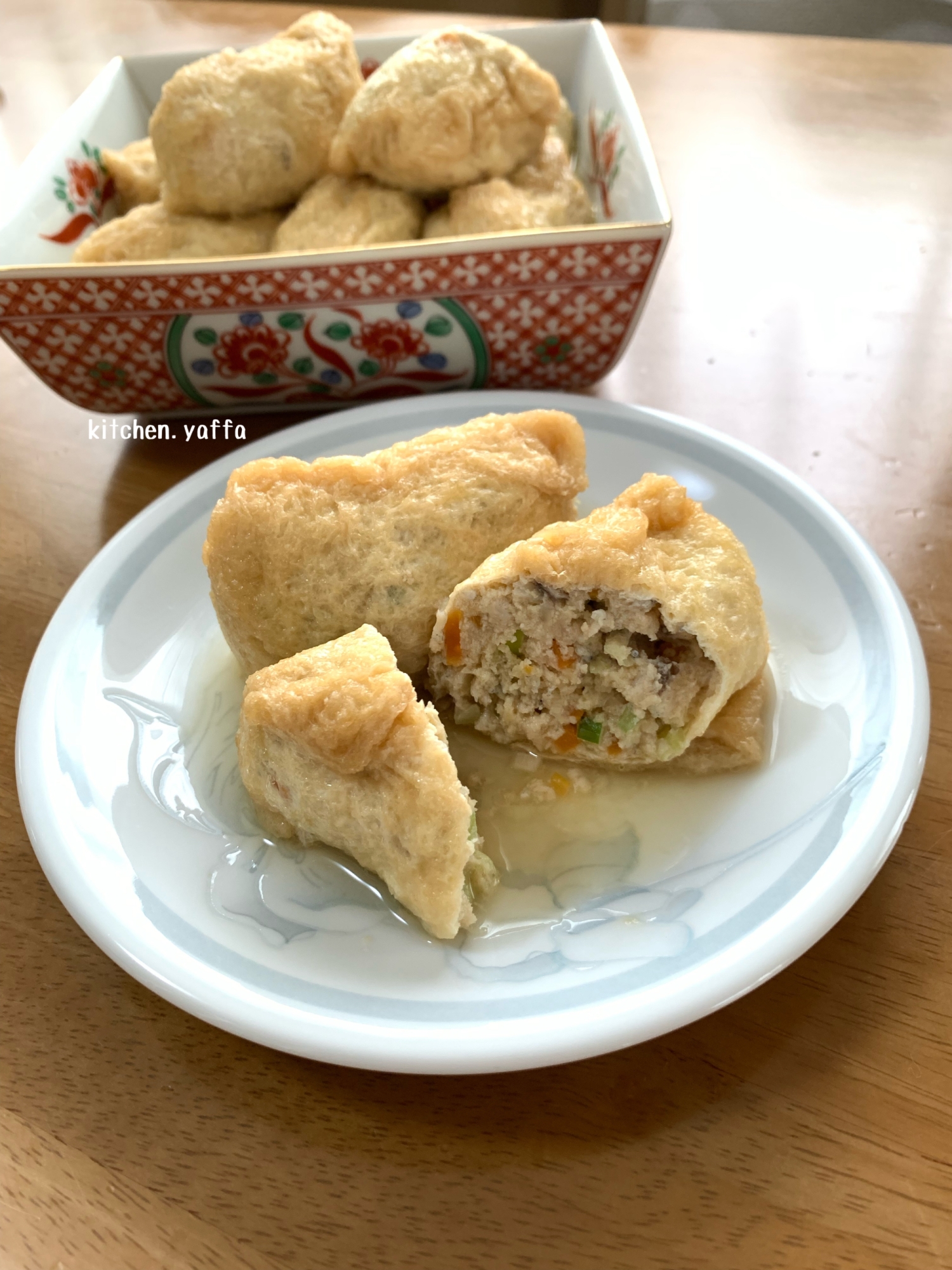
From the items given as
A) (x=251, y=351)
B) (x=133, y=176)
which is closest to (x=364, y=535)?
(x=251, y=351)

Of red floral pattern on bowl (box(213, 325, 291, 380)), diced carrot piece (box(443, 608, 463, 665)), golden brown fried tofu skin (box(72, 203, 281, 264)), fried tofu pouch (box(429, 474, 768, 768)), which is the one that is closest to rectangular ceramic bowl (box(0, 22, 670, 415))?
red floral pattern on bowl (box(213, 325, 291, 380))

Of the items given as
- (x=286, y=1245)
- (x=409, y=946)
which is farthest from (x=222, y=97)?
(x=286, y=1245)

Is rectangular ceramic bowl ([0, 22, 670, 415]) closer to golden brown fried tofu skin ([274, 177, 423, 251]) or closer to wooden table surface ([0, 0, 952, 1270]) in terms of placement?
golden brown fried tofu skin ([274, 177, 423, 251])

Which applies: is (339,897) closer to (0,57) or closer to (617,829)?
(617,829)

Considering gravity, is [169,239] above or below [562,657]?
above

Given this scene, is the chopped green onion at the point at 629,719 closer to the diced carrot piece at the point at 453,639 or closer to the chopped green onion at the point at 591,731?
the chopped green onion at the point at 591,731

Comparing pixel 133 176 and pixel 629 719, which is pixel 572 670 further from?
pixel 133 176

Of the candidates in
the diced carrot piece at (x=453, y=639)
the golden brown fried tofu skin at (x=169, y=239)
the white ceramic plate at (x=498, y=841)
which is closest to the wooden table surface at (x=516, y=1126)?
the white ceramic plate at (x=498, y=841)
